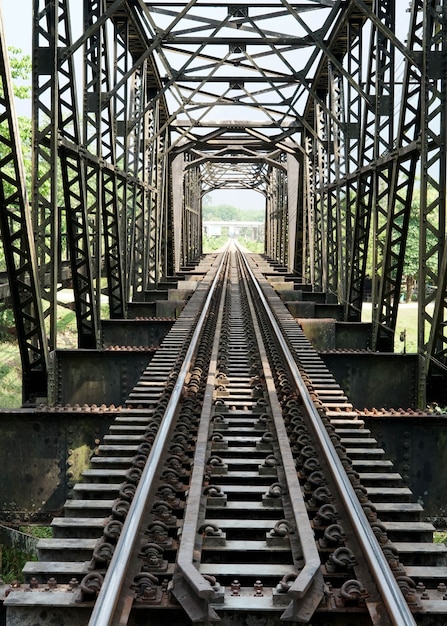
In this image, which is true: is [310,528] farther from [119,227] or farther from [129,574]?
[119,227]

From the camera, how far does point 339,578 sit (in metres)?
3.92

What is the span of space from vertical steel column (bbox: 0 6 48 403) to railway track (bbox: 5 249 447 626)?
7.57 ft

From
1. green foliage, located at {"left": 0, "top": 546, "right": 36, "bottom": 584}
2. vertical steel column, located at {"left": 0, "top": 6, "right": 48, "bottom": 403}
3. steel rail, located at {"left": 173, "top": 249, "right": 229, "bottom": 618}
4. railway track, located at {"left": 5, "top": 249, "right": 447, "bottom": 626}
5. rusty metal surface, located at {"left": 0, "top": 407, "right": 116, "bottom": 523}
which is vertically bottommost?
green foliage, located at {"left": 0, "top": 546, "right": 36, "bottom": 584}

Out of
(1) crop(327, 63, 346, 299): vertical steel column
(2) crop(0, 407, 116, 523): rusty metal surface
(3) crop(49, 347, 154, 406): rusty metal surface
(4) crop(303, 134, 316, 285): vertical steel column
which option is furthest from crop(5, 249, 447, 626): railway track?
(4) crop(303, 134, 316, 285): vertical steel column

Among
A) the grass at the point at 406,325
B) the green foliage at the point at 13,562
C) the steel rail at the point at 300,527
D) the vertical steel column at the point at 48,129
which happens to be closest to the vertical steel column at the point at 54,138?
the vertical steel column at the point at 48,129

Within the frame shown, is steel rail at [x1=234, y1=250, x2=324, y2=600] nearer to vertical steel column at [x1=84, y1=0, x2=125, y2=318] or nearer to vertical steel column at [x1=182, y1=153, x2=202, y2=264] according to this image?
vertical steel column at [x1=84, y1=0, x2=125, y2=318]

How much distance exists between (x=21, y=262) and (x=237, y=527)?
5.82m

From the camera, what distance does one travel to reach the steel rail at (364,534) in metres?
3.40

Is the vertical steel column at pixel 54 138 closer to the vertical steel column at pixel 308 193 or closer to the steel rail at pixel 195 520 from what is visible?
the steel rail at pixel 195 520

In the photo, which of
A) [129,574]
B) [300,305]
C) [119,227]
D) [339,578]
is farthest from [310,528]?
[119,227]

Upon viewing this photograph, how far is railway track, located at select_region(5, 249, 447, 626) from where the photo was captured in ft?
11.7

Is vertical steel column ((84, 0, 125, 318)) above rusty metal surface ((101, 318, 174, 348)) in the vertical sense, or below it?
above

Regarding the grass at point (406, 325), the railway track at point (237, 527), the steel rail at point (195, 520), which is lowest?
the grass at point (406, 325)

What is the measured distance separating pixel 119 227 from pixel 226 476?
1077cm
